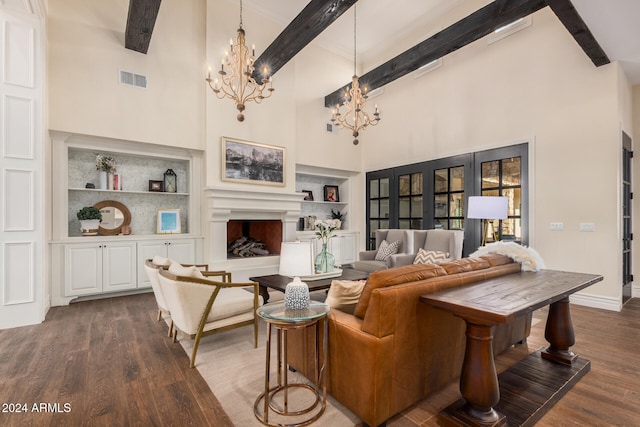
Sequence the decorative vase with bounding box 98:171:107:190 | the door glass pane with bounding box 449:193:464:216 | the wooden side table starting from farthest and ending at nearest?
the door glass pane with bounding box 449:193:464:216, the decorative vase with bounding box 98:171:107:190, the wooden side table

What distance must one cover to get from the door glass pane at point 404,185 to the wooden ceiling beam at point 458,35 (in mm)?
1906

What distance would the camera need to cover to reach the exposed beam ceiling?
150 inches

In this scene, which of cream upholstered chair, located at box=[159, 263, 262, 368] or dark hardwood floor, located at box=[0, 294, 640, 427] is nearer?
dark hardwood floor, located at box=[0, 294, 640, 427]

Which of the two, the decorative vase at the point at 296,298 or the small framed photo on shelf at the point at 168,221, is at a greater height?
the small framed photo on shelf at the point at 168,221

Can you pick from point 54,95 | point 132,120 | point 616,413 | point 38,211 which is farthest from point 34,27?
point 616,413

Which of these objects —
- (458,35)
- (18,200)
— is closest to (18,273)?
(18,200)

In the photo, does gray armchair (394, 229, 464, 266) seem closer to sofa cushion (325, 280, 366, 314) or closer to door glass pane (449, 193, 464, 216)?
door glass pane (449, 193, 464, 216)

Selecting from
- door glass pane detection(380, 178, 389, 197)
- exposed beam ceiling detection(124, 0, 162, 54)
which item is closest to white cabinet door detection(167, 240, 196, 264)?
exposed beam ceiling detection(124, 0, 162, 54)

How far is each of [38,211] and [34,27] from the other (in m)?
2.11

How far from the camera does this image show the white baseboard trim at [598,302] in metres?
3.86

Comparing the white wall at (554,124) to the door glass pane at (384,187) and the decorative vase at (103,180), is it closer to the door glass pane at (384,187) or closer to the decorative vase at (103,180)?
the door glass pane at (384,187)

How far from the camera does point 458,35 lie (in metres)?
4.30

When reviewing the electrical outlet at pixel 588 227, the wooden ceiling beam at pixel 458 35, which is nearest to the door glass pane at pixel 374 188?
the wooden ceiling beam at pixel 458 35

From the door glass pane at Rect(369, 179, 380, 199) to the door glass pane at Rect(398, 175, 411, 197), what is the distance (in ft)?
2.17
